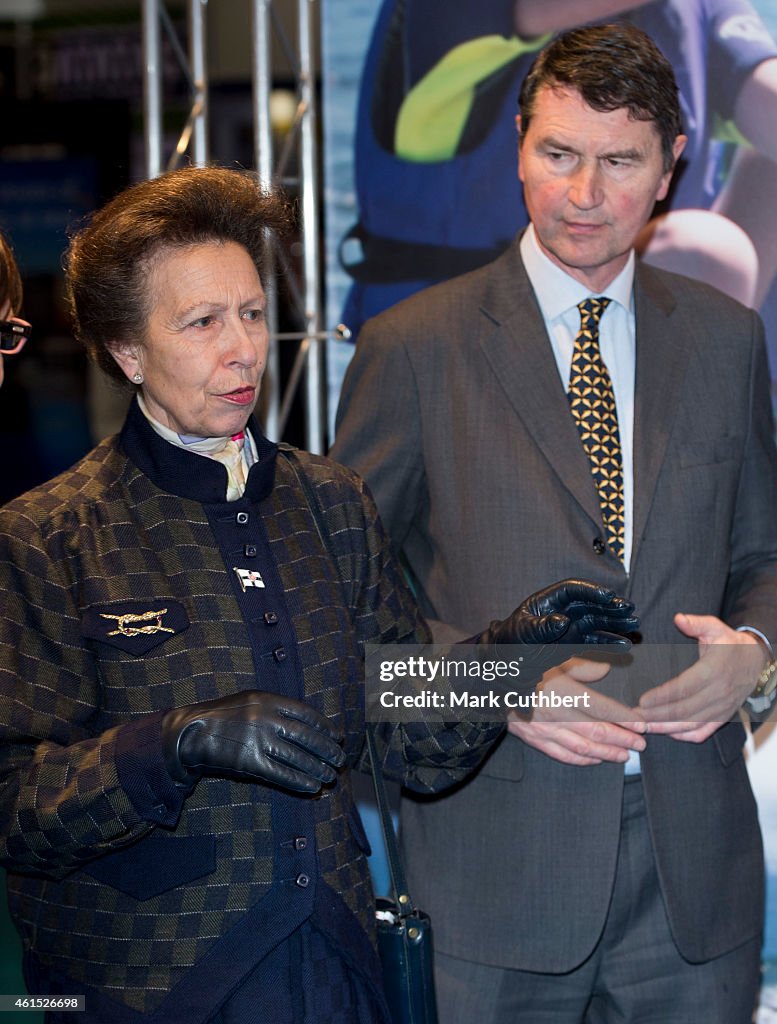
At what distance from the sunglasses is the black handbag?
98 cm

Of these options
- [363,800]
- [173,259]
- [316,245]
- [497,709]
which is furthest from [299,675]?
[316,245]

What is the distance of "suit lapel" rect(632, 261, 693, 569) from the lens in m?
2.44

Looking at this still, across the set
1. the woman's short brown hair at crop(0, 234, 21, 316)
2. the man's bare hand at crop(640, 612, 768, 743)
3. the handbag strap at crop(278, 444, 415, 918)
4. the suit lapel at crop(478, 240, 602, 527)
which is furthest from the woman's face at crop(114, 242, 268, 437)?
the man's bare hand at crop(640, 612, 768, 743)

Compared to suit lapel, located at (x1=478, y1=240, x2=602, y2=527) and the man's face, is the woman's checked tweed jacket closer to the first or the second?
suit lapel, located at (x1=478, y1=240, x2=602, y2=527)

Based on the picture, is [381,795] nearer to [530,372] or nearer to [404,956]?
[404,956]

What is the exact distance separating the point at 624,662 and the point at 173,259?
1.09 metres

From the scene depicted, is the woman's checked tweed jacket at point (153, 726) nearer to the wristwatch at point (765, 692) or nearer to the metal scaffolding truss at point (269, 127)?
the wristwatch at point (765, 692)

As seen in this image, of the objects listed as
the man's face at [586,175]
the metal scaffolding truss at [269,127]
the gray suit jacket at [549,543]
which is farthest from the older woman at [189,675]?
the metal scaffolding truss at [269,127]

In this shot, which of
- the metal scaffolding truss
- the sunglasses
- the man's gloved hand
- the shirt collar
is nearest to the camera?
the man's gloved hand

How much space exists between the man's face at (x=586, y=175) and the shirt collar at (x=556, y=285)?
0.05 metres

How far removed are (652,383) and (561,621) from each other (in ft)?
2.49

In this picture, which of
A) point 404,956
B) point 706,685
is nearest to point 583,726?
point 706,685

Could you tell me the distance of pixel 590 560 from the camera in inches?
94.0

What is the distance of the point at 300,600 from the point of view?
6.57ft
